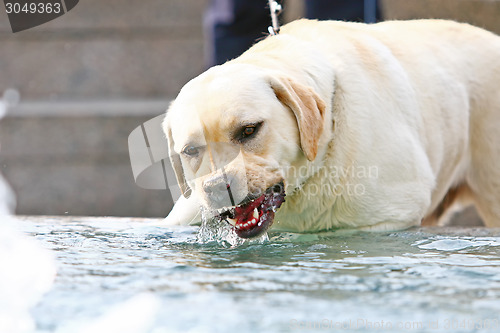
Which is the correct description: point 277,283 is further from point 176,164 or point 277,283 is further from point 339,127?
point 176,164

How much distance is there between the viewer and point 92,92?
8.36 meters

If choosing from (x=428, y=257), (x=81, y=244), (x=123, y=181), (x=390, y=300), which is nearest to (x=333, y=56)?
(x=428, y=257)

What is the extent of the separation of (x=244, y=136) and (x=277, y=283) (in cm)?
97

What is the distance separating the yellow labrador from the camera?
10.9 ft

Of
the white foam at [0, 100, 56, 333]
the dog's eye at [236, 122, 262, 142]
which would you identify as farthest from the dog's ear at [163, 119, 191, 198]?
the white foam at [0, 100, 56, 333]

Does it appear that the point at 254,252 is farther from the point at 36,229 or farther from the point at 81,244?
the point at 36,229

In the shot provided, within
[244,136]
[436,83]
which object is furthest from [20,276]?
[436,83]

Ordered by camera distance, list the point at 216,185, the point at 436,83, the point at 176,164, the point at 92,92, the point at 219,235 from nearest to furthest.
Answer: the point at 216,185 < the point at 219,235 < the point at 176,164 < the point at 436,83 < the point at 92,92

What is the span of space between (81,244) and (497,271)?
1673 mm

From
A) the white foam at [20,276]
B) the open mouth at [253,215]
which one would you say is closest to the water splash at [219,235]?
the open mouth at [253,215]

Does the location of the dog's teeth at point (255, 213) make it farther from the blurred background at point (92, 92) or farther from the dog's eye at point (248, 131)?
the blurred background at point (92, 92)

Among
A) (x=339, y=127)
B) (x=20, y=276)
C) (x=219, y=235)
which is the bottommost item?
(x=219, y=235)

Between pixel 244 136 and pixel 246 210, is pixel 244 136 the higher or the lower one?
the higher one

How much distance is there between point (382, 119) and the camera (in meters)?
3.74
